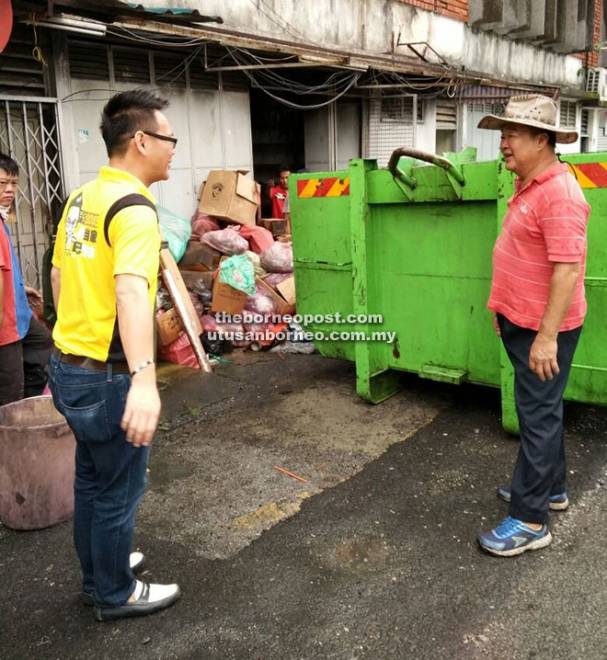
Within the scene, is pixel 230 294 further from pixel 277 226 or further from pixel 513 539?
pixel 513 539

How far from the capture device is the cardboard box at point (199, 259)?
6.61 meters

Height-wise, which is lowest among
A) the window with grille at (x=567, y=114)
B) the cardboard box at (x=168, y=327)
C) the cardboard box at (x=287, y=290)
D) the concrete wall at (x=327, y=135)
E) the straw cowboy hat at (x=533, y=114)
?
the cardboard box at (x=168, y=327)

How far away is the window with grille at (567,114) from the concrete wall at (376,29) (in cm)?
145

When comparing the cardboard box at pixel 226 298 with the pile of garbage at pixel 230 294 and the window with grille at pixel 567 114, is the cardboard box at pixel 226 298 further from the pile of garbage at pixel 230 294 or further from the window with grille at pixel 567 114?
the window with grille at pixel 567 114

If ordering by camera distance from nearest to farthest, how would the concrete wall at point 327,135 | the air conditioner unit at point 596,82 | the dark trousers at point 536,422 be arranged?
the dark trousers at point 536,422 < the concrete wall at point 327,135 < the air conditioner unit at point 596,82

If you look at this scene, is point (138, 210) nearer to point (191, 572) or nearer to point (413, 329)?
point (191, 572)

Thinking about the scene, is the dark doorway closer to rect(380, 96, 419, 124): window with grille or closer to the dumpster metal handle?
rect(380, 96, 419, 124): window with grille

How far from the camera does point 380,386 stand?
458 cm

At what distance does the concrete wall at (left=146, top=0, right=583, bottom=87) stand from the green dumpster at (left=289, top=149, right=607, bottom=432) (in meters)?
3.92

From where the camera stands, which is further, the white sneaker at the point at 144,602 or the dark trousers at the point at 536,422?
the dark trousers at the point at 536,422

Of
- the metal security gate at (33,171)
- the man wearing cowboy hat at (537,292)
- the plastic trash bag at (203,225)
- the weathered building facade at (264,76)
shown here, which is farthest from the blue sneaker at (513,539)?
the plastic trash bag at (203,225)

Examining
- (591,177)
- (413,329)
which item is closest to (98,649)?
(413,329)

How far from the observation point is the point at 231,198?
297 inches

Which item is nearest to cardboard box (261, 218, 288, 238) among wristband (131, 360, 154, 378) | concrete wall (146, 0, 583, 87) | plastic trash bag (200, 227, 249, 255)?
plastic trash bag (200, 227, 249, 255)
